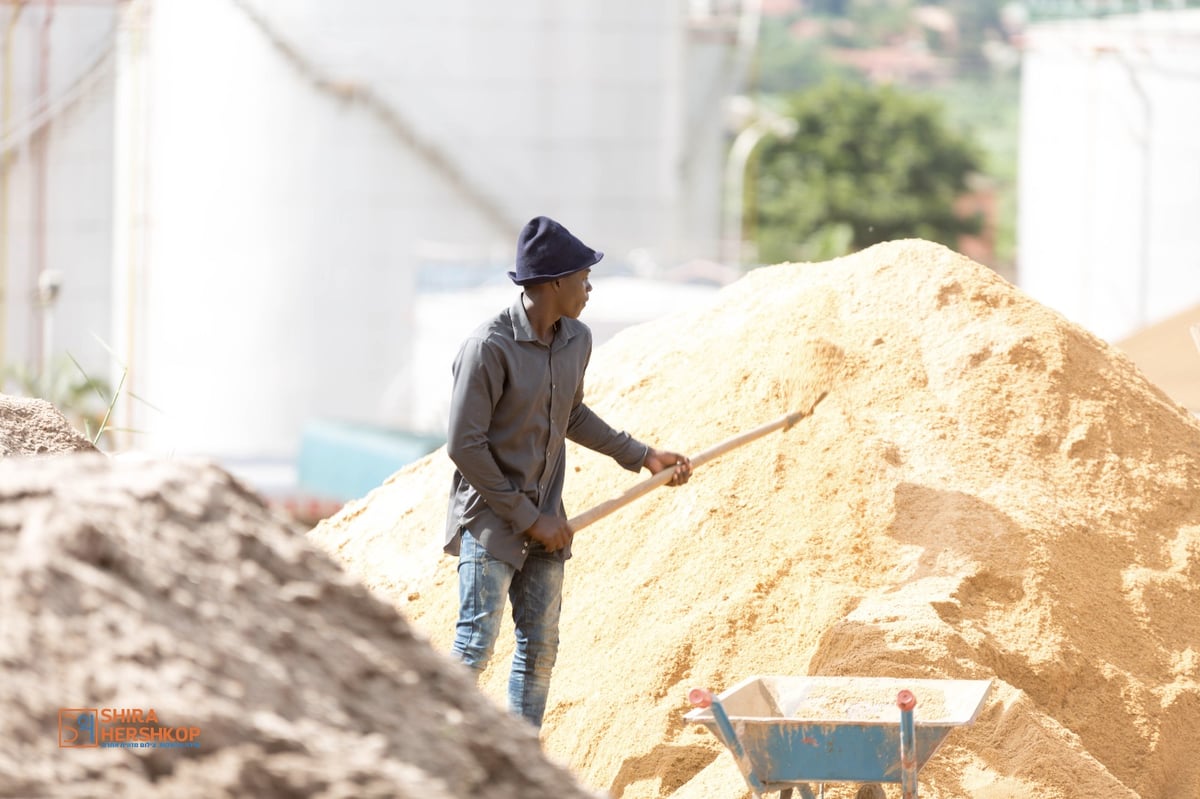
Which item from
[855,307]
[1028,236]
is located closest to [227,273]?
[1028,236]

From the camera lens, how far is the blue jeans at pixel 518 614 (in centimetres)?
428

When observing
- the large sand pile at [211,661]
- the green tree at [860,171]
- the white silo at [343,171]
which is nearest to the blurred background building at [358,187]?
the white silo at [343,171]

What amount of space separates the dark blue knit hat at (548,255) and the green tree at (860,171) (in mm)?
38380

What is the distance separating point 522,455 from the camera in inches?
171

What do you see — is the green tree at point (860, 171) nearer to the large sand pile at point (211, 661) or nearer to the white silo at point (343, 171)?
the white silo at point (343, 171)

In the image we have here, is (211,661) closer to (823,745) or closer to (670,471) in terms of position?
(823,745)

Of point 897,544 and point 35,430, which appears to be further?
point 35,430

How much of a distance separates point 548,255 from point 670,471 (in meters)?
1.03

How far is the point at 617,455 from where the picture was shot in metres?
4.83

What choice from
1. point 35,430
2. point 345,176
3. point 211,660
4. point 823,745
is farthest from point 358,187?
point 211,660

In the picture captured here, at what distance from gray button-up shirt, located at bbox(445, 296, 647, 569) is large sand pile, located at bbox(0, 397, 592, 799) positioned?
1.25 metres

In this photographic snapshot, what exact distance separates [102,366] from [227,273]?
3.30 meters

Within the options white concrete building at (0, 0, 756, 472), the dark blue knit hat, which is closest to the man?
the dark blue knit hat

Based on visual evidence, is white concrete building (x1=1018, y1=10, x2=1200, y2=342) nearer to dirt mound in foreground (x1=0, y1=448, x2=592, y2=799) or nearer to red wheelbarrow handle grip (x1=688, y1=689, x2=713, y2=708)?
red wheelbarrow handle grip (x1=688, y1=689, x2=713, y2=708)
